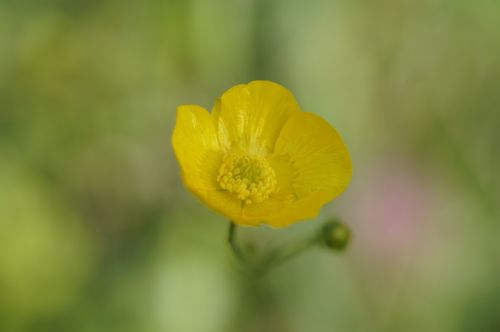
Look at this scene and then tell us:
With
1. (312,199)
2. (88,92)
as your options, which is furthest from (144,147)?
(312,199)

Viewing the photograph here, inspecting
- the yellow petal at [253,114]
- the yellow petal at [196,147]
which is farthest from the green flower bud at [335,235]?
the yellow petal at [196,147]

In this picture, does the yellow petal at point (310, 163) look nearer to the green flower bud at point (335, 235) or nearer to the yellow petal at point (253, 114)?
the yellow petal at point (253, 114)

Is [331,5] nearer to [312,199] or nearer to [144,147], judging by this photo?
[144,147]

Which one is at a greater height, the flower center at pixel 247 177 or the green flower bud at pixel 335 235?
the flower center at pixel 247 177

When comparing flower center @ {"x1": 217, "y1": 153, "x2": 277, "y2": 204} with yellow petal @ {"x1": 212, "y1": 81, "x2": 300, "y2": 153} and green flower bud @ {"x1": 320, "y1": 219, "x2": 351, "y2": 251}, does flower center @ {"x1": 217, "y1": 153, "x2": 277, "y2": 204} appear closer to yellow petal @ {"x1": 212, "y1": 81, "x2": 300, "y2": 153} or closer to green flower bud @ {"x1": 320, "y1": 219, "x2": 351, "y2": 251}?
yellow petal @ {"x1": 212, "y1": 81, "x2": 300, "y2": 153}

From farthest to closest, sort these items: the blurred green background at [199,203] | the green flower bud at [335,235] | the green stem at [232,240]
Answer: the blurred green background at [199,203] < the green flower bud at [335,235] < the green stem at [232,240]

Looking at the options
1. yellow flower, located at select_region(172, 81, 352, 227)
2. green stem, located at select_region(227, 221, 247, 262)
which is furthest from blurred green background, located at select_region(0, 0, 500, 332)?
yellow flower, located at select_region(172, 81, 352, 227)

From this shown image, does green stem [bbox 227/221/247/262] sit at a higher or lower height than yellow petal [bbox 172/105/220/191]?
lower
